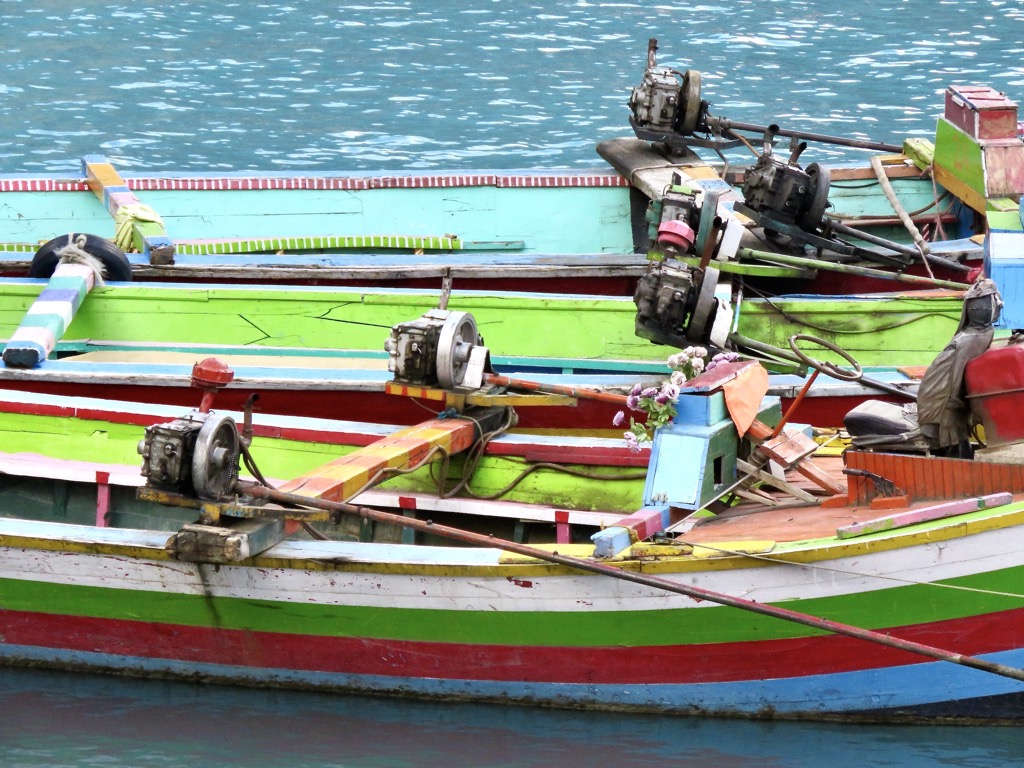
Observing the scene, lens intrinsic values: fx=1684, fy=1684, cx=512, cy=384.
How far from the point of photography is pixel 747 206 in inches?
384

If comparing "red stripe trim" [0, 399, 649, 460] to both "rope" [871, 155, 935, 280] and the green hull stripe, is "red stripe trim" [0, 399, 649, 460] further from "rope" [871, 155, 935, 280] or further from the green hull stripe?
"rope" [871, 155, 935, 280]

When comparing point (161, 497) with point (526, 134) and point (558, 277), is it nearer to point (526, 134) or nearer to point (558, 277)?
point (558, 277)

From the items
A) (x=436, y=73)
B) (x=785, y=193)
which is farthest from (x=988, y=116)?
(x=436, y=73)

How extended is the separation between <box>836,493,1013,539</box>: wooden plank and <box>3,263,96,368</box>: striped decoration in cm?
438

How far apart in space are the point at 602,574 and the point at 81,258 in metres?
4.19

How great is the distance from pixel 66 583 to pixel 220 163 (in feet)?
28.2

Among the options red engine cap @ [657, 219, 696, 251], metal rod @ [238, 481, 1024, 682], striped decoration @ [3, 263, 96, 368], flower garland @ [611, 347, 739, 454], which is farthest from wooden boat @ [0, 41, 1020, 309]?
metal rod @ [238, 481, 1024, 682]

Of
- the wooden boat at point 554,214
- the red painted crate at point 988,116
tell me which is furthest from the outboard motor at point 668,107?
the red painted crate at point 988,116

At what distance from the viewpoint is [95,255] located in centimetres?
939

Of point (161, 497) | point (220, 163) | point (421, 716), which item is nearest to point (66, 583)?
point (161, 497)

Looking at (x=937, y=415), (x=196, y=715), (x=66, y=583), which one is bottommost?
(x=196, y=715)

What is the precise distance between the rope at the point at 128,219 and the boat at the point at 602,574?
3097 mm

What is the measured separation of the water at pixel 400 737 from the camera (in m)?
6.65

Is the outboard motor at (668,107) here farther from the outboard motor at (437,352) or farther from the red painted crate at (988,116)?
the outboard motor at (437,352)
